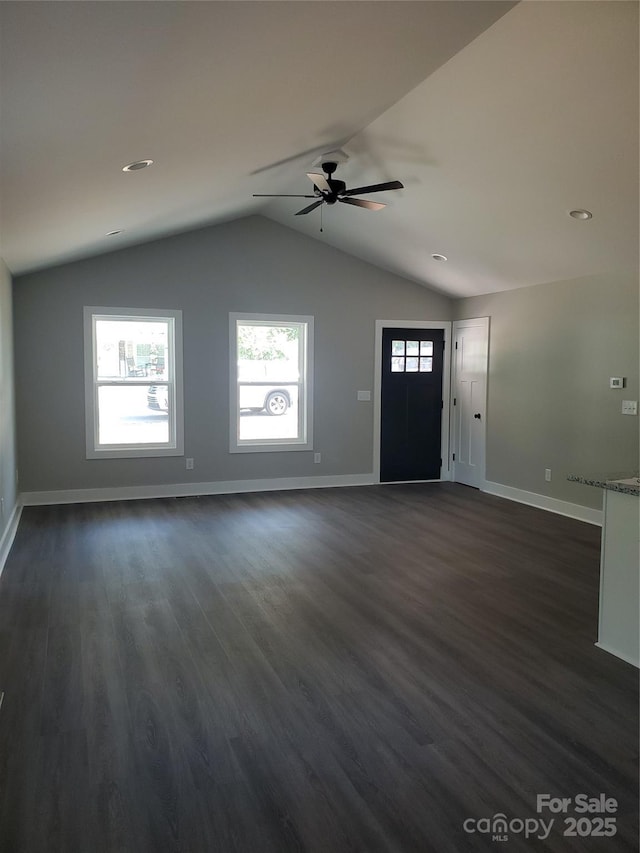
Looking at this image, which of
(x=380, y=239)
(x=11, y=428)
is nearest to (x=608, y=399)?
(x=380, y=239)

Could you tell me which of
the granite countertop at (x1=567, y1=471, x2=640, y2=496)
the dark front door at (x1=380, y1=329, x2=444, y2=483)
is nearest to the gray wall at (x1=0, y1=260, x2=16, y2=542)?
the granite countertop at (x1=567, y1=471, x2=640, y2=496)

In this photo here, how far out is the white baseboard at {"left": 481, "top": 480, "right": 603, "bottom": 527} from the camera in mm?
5895

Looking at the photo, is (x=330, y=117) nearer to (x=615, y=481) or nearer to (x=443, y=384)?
(x=615, y=481)

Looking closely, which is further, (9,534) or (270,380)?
(270,380)

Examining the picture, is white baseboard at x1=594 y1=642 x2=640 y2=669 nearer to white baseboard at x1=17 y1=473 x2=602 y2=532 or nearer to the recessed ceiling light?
white baseboard at x1=17 y1=473 x2=602 y2=532

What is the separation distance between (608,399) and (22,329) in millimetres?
5901

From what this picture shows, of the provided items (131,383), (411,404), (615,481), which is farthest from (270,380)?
(615,481)

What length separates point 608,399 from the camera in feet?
18.6

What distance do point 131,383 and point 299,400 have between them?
2.03 m

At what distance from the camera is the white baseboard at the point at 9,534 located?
14.9 feet

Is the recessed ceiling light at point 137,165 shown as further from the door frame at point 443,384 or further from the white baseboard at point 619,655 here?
the door frame at point 443,384

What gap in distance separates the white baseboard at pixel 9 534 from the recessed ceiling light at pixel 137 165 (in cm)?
294

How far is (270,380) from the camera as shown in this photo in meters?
7.38

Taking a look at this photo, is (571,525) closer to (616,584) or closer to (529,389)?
(529,389)
